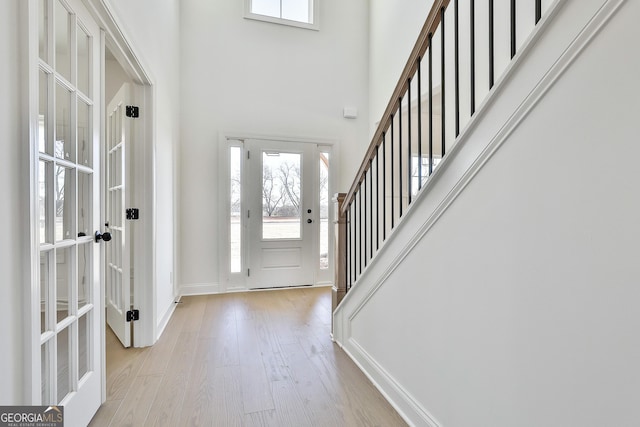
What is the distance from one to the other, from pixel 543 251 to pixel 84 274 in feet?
6.08

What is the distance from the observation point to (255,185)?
4020 millimetres

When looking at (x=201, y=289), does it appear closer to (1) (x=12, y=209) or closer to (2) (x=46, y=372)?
(2) (x=46, y=372)

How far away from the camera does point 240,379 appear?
1.94m

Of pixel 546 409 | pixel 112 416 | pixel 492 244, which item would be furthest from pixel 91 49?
pixel 546 409

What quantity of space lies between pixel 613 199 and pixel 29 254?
1613mm

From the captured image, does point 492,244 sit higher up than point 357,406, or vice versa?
point 492,244

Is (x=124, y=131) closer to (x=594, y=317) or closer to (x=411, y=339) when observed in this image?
(x=411, y=339)

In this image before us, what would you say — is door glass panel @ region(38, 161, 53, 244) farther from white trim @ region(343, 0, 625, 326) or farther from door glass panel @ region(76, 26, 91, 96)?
white trim @ region(343, 0, 625, 326)

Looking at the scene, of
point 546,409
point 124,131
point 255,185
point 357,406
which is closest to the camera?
point 546,409

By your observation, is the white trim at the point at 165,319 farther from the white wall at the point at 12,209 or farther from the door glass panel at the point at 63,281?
the white wall at the point at 12,209

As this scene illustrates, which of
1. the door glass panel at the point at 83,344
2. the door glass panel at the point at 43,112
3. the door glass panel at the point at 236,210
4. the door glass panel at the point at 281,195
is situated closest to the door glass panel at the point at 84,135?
the door glass panel at the point at 43,112

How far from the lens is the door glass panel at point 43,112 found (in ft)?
3.72

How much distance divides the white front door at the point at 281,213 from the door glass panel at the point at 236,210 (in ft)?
0.37

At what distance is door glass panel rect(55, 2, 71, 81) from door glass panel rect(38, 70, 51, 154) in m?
0.13
